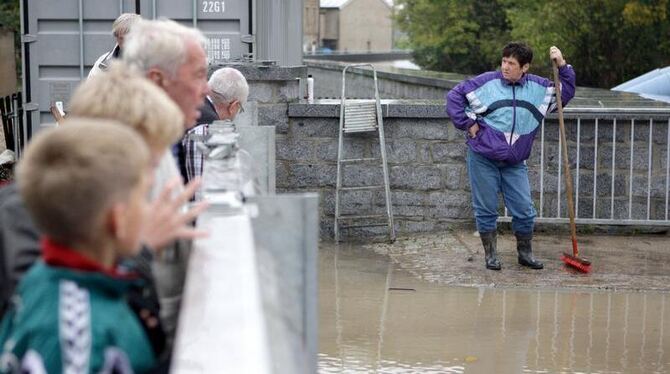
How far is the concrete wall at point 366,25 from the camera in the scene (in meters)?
111

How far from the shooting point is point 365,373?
663cm

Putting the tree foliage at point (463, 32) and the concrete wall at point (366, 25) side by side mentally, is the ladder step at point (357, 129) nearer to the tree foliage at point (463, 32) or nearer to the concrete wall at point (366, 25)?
the tree foliage at point (463, 32)

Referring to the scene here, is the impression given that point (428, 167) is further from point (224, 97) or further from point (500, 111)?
point (224, 97)

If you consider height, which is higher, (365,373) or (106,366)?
(106,366)

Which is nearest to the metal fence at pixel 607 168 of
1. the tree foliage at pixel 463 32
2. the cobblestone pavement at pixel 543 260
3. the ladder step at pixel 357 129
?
the cobblestone pavement at pixel 543 260

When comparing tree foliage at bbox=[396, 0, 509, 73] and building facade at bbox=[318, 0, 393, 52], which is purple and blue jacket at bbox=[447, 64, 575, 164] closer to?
tree foliage at bbox=[396, 0, 509, 73]

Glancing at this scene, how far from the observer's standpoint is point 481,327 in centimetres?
769

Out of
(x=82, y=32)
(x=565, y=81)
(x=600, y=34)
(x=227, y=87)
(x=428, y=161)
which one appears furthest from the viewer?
(x=600, y=34)

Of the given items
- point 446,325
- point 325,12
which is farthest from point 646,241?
point 325,12

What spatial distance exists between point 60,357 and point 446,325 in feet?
18.4

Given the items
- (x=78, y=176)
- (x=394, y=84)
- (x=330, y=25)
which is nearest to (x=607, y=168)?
(x=78, y=176)

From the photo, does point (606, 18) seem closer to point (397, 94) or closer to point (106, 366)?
point (397, 94)

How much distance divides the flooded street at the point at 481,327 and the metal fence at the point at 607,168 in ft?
5.15

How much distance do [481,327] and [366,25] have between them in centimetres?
10555
